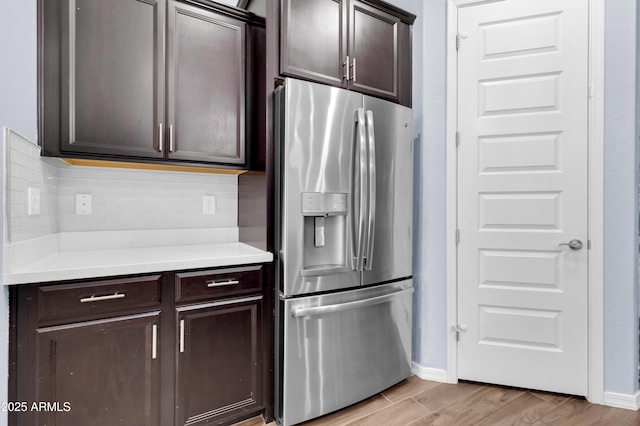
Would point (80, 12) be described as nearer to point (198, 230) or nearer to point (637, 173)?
point (198, 230)

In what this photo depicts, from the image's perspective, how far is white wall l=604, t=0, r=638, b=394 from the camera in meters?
1.98

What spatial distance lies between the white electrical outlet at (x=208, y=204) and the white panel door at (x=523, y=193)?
166 centimetres

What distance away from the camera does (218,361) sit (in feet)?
5.49

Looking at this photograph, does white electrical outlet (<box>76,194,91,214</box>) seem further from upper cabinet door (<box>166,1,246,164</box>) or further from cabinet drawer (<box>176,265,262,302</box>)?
cabinet drawer (<box>176,265,262,302</box>)

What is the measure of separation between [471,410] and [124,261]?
2.05m

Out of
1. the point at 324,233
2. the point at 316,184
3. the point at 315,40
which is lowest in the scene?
the point at 324,233

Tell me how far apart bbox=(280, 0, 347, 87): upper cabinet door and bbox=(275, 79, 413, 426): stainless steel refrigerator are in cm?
16

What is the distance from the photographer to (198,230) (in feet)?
7.24

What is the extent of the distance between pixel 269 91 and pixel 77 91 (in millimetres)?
903

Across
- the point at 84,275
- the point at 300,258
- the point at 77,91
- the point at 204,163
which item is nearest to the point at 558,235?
the point at 300,258

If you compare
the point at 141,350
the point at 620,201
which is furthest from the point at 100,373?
the point at 620,201

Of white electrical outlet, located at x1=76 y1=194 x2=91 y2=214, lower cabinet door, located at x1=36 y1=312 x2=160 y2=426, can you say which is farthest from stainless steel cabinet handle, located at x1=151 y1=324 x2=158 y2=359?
white electrical outlet, located at x1=76 y1=194 x2=91 y2=214

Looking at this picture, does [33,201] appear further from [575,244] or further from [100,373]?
[575,244]

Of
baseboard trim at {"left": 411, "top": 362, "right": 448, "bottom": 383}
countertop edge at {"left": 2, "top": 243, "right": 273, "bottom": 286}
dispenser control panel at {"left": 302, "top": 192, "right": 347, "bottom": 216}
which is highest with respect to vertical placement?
dispenser control panel at {"left": 302, "top": 192, "right": 347, "bottom": 216}
